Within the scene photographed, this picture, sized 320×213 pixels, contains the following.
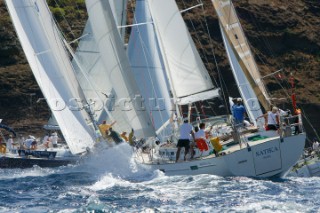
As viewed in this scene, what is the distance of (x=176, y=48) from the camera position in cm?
2948

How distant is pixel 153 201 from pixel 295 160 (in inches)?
193

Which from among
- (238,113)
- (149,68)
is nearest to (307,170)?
(238,113)

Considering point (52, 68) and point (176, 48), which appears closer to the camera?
point (52, 68)

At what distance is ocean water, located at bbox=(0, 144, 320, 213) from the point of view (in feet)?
67.1

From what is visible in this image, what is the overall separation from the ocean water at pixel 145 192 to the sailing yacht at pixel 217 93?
1.19 feet

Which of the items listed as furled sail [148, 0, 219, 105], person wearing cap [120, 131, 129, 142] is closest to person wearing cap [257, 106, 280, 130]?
furled sail [148, 0, 219, 105]

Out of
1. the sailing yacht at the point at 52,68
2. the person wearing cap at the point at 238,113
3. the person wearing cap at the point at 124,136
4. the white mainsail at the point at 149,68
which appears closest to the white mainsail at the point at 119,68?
the person wearing cap at the point at 124,136

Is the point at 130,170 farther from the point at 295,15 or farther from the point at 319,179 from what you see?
the point at 295,15

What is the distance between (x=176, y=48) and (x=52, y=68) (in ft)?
13.3

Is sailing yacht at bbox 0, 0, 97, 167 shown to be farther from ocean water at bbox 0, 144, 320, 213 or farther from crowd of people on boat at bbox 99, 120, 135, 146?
ocean water at bbox 0, 144, 320, 213

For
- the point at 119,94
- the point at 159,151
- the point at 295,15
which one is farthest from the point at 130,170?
the point at 295,15

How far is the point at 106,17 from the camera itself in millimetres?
28047

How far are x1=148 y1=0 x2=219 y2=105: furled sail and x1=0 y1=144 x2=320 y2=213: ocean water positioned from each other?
128 inches

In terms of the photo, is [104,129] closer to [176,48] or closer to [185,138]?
[176,48]
